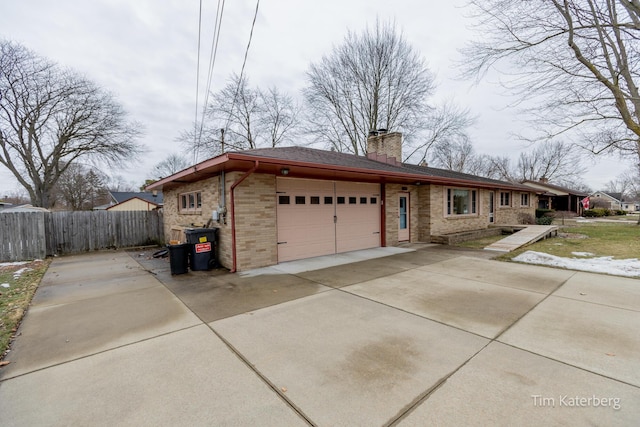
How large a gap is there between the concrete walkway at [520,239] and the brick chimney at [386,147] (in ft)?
16.7

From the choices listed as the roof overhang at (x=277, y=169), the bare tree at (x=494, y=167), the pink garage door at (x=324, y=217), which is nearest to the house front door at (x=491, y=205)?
the roof overhang at (x=277, y=169)

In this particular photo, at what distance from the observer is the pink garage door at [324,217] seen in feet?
24.8

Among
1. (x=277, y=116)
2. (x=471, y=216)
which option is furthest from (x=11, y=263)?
(x=277, y=116)

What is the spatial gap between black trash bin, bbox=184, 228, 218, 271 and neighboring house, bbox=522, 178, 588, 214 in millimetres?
35441

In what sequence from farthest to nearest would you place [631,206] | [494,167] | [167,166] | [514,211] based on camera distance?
[631,206], [494,167], [167,166], [514,211]

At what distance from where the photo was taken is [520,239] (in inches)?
386

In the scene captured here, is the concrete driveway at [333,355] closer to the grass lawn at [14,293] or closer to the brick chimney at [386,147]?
the grass lawn at [14,293]

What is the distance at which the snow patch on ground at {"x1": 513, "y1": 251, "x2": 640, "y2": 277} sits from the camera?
232 inches

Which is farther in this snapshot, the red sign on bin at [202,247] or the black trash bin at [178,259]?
the red sign on bin at [202,247]

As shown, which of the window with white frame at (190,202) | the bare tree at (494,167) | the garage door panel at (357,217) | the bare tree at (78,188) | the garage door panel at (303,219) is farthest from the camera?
the bare tree at (494,167)

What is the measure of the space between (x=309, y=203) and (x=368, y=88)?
51.1 ft

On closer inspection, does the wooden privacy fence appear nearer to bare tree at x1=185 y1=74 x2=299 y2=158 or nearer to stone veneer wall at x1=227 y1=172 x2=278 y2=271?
stone veneer wall at x1=227 y1=172 x2=278 y2=271

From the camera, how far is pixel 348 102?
20984mm

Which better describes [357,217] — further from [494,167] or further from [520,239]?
[494,167]
